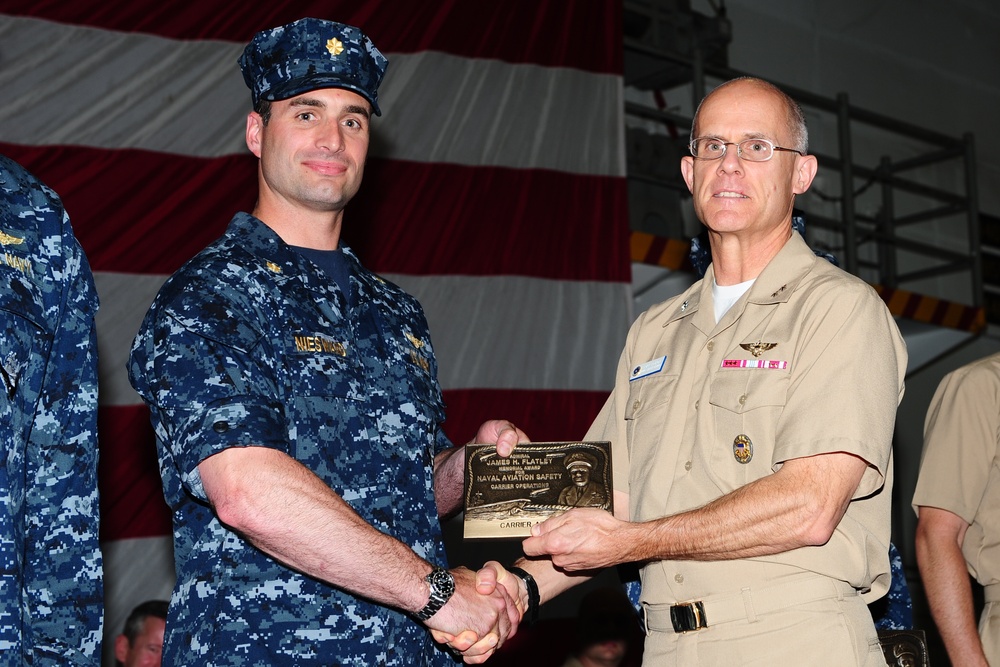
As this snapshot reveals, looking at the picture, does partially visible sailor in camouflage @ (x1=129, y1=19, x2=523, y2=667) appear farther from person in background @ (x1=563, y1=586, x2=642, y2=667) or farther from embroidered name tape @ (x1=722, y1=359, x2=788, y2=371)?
person in background @ (x1=563, y1=586, x2=642, y2=667)

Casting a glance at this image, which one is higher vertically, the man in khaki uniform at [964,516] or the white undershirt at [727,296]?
the white undershirt at [727,296]

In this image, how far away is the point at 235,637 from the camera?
2.20 metres

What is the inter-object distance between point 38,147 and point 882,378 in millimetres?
3410

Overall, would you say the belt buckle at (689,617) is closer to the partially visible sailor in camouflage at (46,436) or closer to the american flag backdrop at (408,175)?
the partially visible sailor in camouflage at (46,436)

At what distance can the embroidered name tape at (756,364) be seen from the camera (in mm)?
2273

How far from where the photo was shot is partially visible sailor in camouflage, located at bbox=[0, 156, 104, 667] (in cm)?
171

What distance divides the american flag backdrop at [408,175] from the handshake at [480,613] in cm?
225

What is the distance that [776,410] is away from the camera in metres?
2.25

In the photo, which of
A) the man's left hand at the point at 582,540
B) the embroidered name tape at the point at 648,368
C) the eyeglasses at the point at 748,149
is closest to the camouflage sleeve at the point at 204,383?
the man's left hand at the point at 582,540

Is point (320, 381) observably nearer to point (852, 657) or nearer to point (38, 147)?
point (852, 657)

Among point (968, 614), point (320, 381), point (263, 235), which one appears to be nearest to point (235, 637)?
point (320, 381)

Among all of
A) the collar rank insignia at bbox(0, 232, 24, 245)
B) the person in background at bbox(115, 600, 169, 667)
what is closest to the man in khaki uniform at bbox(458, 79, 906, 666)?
the collar rank insignia at bbox(0, 232, 24, 245)

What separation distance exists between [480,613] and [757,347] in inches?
30.9

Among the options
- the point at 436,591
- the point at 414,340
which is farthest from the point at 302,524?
the point at 414,340
